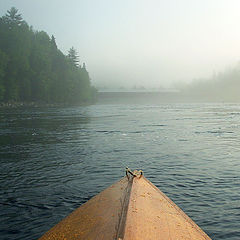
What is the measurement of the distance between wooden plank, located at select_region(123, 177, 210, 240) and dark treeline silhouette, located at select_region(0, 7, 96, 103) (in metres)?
65.6

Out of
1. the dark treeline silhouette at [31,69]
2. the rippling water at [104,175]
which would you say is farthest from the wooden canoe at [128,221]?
the dark treeline silhouette at [31,69]

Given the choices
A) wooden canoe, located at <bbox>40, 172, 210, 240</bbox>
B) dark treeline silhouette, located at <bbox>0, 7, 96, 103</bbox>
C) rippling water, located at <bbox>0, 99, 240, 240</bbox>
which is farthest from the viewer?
dark treeline silhouette, located at <bbox>0, 7, 96, 103</bbox>

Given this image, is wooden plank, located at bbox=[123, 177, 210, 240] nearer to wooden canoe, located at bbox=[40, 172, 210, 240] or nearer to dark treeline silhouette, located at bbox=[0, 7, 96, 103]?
wooden canoe, located at bbox=[40, 172, 210, 240]

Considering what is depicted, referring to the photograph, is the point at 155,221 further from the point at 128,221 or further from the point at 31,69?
the point at 31,69

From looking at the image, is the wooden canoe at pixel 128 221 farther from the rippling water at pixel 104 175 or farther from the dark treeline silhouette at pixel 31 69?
the dark treeline silhouette at pixel 31 69

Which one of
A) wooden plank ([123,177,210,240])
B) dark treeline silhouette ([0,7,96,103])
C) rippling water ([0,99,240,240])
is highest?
dark treeline silhouette ([0,7,96,103])

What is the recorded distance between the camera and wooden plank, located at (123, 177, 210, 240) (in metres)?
4.86

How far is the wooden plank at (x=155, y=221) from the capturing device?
4863 millimetres

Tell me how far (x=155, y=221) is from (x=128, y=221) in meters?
0.74


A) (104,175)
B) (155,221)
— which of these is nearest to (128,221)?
(155,221)

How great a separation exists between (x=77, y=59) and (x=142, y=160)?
105m

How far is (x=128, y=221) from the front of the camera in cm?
502

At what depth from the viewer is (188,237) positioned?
5.27 meters

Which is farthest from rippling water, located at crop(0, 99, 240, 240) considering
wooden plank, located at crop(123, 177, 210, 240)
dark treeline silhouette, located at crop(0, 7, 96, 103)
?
dark treeline silhouette, located at crop(0, 7, 96, 103)
